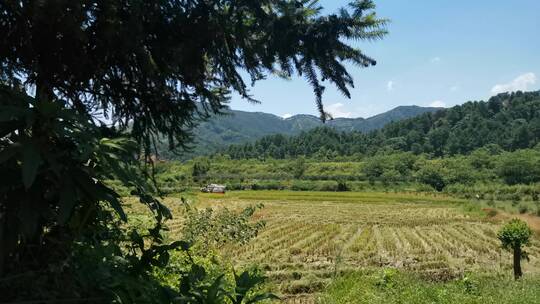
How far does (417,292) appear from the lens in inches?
468

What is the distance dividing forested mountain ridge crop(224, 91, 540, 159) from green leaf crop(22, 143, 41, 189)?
137806 mm

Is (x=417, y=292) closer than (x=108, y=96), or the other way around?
(x=108, y=96)

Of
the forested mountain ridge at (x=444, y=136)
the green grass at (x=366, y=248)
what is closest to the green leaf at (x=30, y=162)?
the green grass at (x=366, y=248)

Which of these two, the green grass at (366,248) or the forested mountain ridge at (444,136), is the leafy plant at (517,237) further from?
the forested mountain ridge at (444,136)

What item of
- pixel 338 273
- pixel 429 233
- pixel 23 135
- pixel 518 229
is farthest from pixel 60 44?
pixel 429 233

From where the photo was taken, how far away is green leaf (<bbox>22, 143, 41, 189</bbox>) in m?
1.31

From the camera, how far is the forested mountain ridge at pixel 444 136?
14450 cm

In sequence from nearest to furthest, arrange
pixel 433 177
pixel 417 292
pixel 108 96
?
pixel 108 96 → pixel 417 292 → pixel 433 177

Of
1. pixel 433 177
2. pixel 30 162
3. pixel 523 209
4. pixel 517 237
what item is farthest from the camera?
pixel 433 177

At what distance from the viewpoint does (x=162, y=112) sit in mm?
3225

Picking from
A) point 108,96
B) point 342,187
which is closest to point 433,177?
point 342,187

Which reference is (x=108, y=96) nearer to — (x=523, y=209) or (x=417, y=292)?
(x=417, y=292)

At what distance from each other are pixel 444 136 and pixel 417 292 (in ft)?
493

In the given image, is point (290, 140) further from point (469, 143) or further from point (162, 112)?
point (162, 112)
